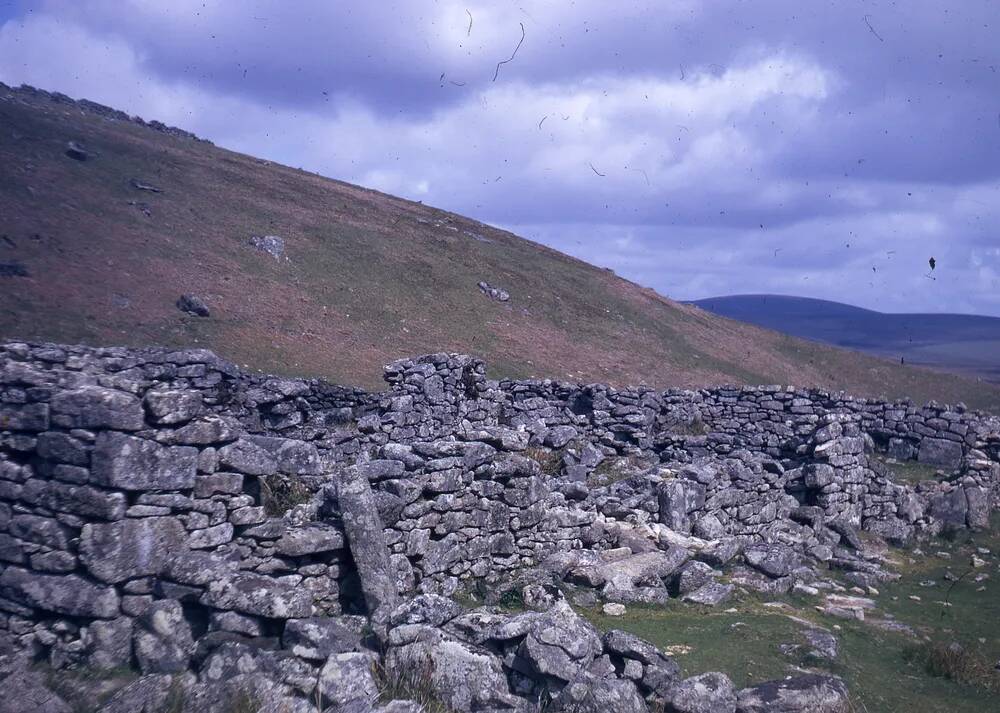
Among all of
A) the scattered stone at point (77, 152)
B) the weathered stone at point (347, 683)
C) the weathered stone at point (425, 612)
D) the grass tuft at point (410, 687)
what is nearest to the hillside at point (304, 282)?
the scattered stone at point (77, 152)

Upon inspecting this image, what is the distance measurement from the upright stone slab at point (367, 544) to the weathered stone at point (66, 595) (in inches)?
86.8

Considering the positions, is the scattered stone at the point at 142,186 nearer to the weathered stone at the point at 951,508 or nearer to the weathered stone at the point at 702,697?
the weathered stone at the point at 951,508

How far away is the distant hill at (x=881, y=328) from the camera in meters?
99.1

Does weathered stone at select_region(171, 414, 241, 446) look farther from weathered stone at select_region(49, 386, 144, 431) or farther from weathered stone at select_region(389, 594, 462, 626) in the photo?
weathered stone at select_region(389, 594, 462, 626)

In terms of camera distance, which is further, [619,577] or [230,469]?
[619,577]

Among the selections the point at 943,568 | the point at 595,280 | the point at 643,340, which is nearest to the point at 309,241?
the point at 643,340

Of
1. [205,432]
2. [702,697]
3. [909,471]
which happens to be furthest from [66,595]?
[909,471]

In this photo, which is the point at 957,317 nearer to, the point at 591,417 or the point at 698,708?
the point at 591,417

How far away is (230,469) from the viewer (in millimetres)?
8180

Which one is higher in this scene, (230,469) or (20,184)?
(20,184)

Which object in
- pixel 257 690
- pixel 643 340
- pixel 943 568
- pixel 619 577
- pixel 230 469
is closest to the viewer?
pixel 257 690

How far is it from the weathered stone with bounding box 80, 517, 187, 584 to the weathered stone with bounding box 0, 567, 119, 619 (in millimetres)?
133

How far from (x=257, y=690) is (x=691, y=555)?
303 inches

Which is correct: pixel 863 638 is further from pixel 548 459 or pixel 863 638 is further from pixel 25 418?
pixel 25 418
